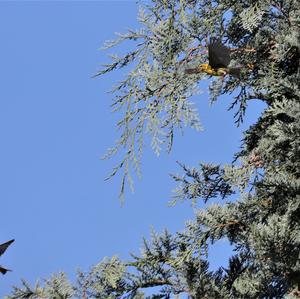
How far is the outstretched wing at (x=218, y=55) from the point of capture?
443 centimetres

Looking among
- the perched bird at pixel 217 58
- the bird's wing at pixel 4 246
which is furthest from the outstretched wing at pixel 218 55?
the bird's wing at pixel 4 246

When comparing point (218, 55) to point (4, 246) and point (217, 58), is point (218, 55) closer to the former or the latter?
point (217, 58)

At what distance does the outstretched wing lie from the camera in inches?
175

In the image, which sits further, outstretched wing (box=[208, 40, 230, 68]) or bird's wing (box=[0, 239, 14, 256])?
outstretched wing (box=[208, 40, 230, 68])

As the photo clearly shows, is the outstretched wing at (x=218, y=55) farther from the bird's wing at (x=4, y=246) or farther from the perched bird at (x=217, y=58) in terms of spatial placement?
the bird's wing at (x=4, y=246)

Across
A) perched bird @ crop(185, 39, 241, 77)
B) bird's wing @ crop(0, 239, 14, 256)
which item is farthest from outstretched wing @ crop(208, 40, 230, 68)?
bird's wing @ crop(0, 239, 14, 256)

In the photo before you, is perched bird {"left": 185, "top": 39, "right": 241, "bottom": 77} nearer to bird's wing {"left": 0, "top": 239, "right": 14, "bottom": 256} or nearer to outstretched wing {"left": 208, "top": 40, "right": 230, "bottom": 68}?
outstretched wing {"left": 208, "top": 40, "right": 230, "bottom": 68}

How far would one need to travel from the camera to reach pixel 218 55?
14.7 feet

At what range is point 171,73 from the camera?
173 inches

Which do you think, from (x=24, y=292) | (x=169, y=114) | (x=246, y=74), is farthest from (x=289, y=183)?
(x=24, y=292)

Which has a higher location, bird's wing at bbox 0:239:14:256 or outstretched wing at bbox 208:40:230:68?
outstretched wing at bbox 208:40:230:68

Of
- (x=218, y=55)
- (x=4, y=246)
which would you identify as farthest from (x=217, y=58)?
(x=4, y=246)

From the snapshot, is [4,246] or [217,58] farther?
[217,58]

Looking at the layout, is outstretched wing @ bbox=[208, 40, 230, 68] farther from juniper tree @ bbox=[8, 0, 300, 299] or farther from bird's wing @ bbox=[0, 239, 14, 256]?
bird's wing @ bbox=[0, 239, 14, 256]
